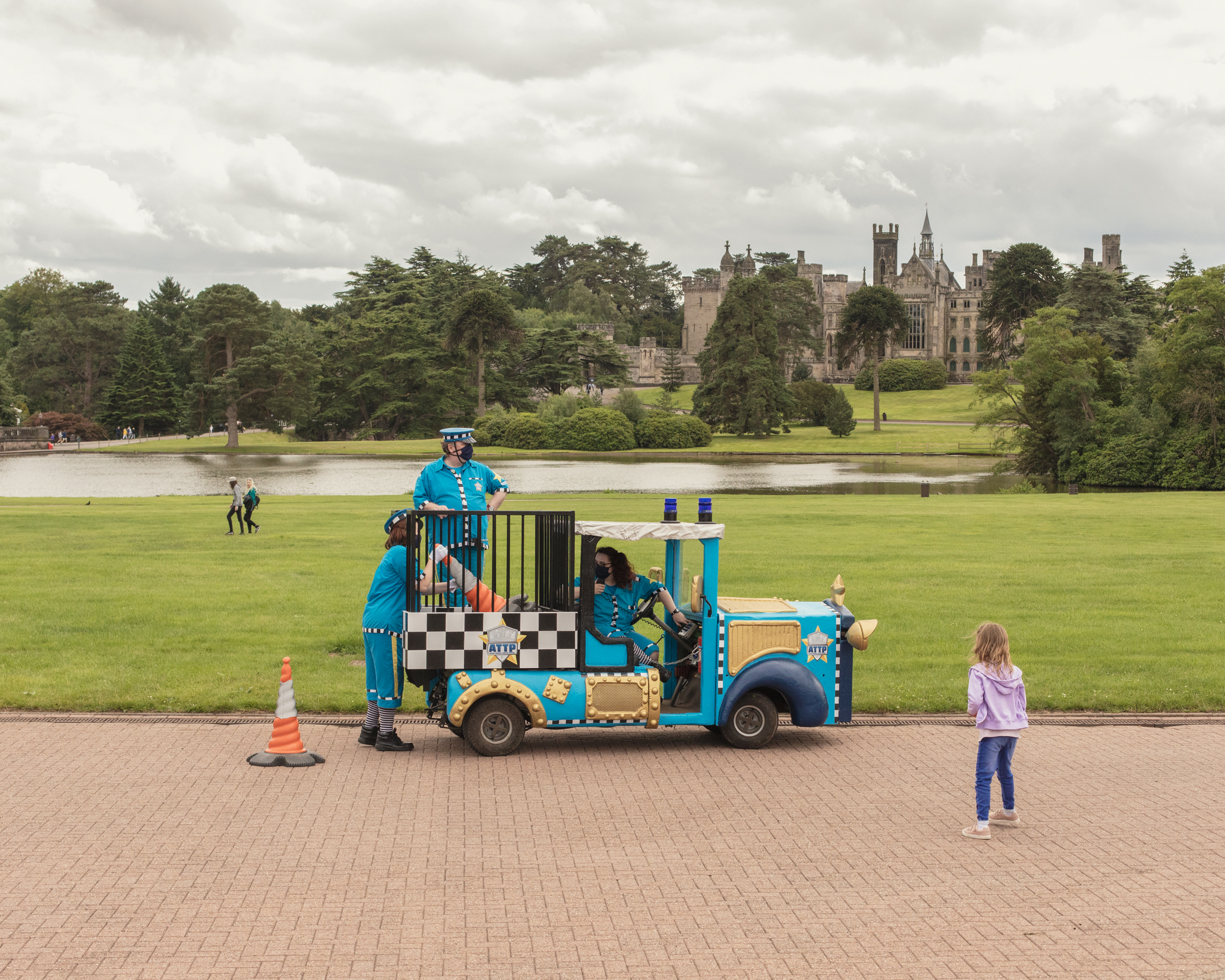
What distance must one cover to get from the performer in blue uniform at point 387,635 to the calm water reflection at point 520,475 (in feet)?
116

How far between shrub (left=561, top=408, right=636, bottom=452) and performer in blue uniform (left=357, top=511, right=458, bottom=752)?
7393 centimetres

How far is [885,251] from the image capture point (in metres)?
168

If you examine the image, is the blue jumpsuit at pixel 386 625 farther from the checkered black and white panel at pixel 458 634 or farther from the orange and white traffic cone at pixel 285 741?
the orange and white traffic cone at pixel 285 741

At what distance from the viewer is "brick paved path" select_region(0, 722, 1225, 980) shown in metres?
5.59

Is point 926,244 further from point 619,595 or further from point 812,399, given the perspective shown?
point 619,595

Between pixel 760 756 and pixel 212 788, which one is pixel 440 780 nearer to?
pixel 212 788

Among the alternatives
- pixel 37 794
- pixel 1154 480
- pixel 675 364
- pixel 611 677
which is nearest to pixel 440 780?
pixel 611 677

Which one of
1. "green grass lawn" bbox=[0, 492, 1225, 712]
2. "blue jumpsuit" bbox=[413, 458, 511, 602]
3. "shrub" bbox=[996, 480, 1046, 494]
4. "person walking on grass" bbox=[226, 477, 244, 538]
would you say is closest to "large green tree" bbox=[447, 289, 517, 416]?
"shrub" bbox=[996, 480, 1046, 494]

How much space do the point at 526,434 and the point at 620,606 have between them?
7544 cm

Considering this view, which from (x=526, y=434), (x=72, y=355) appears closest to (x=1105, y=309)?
(x=526, y=434)

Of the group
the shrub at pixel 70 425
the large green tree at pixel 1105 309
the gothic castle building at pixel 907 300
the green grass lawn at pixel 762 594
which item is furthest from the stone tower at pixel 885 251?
the green grass lawn at pixel 762 594

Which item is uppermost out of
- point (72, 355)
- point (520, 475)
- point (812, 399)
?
point (72, 355)

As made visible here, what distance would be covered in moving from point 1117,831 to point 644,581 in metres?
4.21

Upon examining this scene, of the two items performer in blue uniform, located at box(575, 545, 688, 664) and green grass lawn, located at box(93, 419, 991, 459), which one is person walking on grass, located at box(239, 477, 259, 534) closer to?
performer in blue uniform, located at box(575, 545, 688, 664)
